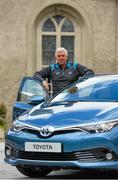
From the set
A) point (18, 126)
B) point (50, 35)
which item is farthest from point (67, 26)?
point (18, 126)

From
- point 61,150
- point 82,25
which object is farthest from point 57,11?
point 61,150

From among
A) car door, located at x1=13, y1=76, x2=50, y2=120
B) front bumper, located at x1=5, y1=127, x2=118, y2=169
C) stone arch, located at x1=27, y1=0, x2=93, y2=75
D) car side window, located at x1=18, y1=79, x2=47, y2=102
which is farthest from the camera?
stone arch, located at x1=27, y1=0, x2=93, y2=75

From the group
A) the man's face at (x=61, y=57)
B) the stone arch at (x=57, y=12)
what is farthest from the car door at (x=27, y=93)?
the stone arch at (x=57, y=12)

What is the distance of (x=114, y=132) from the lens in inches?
382

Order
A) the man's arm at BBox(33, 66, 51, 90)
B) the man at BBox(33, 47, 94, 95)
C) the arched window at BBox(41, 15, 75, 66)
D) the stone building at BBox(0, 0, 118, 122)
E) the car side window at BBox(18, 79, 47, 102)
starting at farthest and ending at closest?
the arched window at BBox(41, 15, 75, 66)
the stone building at BBox(0, 0, 118, 122)
the car side window at BBox(18, 79, 47, 102)
the man's arm at BBox(33, 66, 51, 90)
the man at BBox(33, 47, 94, 95)

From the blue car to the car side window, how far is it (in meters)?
2.88

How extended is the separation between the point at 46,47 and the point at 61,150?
1199cm

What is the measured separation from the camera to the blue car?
9.70 metres

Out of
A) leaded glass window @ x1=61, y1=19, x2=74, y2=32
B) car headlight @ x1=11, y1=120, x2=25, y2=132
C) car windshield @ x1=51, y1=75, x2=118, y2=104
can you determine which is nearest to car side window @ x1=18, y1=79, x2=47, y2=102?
car windshield @ x1=51, y1=75, x2=118, y2=104

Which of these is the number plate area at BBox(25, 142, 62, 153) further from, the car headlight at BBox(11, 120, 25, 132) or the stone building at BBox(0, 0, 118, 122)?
the stone building at BBox(0, 0, 118, 122)

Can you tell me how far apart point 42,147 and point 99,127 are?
74 cm

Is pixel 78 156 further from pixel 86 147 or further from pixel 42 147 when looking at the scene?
pixel 42 147

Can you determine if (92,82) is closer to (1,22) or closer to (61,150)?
(61,150)

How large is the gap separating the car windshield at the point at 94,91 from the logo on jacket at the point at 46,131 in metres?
1.04
